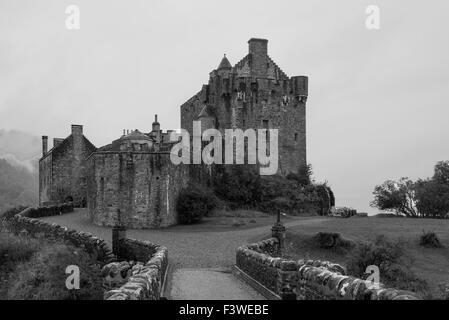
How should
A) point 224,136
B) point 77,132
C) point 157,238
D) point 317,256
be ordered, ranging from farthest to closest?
point 77,132 < point 224,136 < point 157,238 < point 317,256

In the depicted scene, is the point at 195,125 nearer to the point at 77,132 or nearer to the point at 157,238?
the point at 77,132

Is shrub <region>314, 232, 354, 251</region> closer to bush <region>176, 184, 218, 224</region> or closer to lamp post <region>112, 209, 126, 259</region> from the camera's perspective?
lamp post <region>112, 209, 126, 259</region>

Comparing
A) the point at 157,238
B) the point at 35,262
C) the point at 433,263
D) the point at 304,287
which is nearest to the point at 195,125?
the point at 157,238

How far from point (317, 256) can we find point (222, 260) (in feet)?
25.7

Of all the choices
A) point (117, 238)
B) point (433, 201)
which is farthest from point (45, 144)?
point (117, 238)

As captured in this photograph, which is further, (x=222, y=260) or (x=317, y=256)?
(x=317, y=256)

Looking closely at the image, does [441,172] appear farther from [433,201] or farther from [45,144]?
[45,144]

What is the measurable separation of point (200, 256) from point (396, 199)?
40805 mm

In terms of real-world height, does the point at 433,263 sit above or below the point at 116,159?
below

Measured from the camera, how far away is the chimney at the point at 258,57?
6234 cm

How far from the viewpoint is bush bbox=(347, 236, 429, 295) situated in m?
26.2

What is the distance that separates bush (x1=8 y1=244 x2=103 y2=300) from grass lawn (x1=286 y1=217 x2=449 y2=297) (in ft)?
33.9

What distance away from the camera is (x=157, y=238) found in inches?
Answer: 1353

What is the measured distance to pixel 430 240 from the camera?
35312 mm
